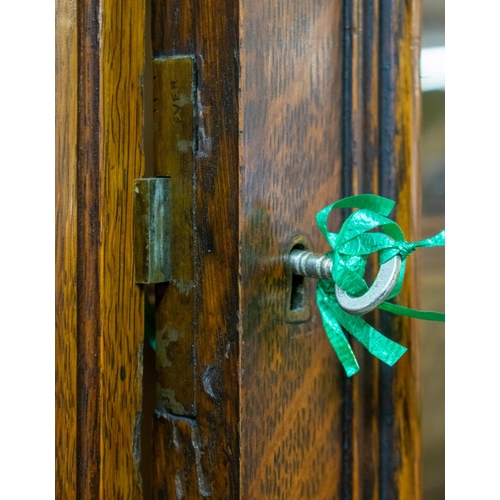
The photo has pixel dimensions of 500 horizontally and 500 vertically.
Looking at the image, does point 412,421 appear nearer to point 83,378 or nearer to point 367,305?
point 367,305

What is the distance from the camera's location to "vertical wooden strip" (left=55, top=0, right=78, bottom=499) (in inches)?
20.2

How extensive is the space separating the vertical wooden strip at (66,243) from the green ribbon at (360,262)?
0.19m

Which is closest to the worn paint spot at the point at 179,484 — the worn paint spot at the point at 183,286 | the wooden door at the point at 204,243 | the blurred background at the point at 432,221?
the wooden door at the point at 204,243

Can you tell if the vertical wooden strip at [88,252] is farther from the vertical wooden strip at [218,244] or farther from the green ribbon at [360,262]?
the green ribbon at [360,262]

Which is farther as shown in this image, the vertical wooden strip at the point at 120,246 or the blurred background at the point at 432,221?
the blurred background at the point at 432,221

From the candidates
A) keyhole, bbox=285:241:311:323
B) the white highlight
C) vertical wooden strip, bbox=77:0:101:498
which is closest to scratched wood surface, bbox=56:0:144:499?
vertical wooden strip, bbox=77:0:101:498

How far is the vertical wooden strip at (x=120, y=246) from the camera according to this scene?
0.52 m

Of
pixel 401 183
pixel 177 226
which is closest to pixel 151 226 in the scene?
pixel 177 226

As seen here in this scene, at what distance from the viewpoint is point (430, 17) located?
651 mm

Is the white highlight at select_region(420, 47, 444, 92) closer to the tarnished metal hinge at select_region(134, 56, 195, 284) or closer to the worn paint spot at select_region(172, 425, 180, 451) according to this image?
the tarnished metal hinge at select_region(134, 56, 195, 284)

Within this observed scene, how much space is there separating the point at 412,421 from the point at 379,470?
57 millimetres

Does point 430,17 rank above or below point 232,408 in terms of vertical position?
above

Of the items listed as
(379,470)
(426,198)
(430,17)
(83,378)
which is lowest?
(379,470)
